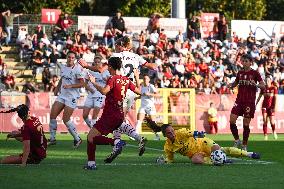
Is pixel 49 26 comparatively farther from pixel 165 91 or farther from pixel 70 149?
pixel 70 149

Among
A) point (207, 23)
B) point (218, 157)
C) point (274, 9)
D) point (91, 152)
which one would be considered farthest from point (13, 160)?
point (274, 9)

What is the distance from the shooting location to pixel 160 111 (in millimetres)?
34781

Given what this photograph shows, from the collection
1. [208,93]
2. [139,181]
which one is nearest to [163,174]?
[139,181]

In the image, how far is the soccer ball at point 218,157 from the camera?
15.7 metres

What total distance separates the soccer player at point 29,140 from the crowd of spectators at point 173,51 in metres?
20.3

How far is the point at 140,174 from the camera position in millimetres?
14055

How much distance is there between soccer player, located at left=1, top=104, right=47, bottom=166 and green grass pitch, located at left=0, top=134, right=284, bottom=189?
218mm

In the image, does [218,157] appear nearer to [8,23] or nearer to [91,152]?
[91,152]

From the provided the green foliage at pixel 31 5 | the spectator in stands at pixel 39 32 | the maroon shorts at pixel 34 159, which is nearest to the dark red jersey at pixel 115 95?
the maroon shorts at pixel 34 159

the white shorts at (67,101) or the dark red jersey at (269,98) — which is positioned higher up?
the white shorts at (67,101)

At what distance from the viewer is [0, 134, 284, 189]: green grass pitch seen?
40.8ft

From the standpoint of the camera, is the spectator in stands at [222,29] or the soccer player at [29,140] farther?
the spectator in stands at [222,29]

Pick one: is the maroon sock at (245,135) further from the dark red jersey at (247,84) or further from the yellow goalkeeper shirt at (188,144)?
the yellow goalkeeper shirt at (188,144)

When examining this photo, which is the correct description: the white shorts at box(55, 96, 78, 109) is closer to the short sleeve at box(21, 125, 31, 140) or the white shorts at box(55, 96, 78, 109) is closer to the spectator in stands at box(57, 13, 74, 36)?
the short sleeve at box(21, 125, 31, 140)
